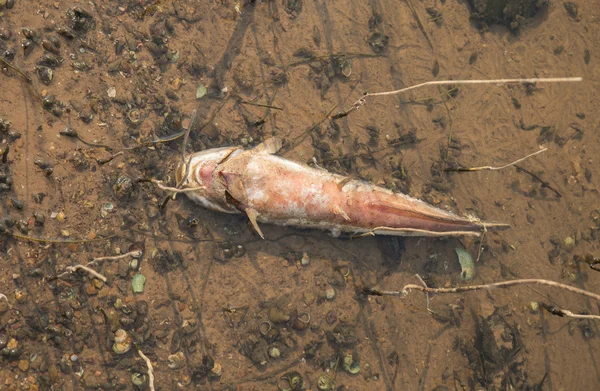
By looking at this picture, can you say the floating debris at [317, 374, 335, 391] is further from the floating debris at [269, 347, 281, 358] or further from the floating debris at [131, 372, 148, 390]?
the floating debris at [131, 372, 148, 390]

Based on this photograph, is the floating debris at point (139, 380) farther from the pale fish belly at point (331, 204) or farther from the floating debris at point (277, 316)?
the pale fish belly at point (331, 204)

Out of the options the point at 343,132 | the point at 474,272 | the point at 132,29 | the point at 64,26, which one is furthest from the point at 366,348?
the point at 64,26

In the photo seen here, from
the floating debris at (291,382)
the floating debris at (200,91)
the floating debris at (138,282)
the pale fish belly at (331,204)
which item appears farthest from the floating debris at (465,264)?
the floating debris at (138,282)

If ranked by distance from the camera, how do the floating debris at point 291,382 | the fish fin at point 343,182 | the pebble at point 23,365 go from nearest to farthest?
1. the pebble at point 23,365
2. the fish fin at point 343,182
3. the floating debris at point 291,382

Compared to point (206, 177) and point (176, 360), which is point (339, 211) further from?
point (176, 360)

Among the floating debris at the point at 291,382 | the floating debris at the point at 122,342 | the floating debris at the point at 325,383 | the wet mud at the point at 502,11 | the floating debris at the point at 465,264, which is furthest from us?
the wet mud at the point at 502,11

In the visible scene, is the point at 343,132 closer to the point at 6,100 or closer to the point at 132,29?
the point at 132,29

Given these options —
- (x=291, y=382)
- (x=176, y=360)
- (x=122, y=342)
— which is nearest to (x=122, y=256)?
(x=122, y=342)
